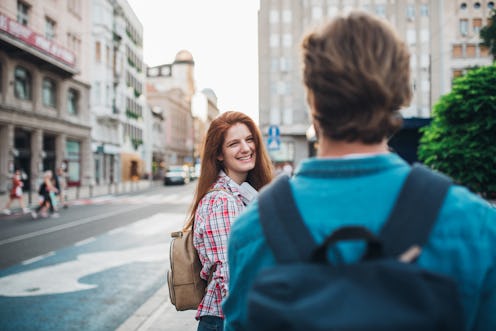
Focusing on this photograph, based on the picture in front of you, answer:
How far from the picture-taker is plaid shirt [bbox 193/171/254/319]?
2.18 metres

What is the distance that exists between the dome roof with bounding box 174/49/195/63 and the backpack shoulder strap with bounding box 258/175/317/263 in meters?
104

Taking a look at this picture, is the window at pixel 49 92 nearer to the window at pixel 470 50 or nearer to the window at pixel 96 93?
the window at pixel 96 93

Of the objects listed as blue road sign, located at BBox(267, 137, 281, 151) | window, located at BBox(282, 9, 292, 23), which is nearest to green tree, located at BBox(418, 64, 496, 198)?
blue road sign, located at BBox(267, 137, 281, 151)

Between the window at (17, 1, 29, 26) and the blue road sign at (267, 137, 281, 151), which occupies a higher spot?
the window at (17, 1, 29, 26)

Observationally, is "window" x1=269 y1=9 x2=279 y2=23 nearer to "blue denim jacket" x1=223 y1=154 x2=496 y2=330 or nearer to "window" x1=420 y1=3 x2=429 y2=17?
"window" x1=420 y1=3 x2=429 y2=17

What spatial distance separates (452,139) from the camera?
13062 mm

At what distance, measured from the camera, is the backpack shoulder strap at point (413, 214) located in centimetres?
101

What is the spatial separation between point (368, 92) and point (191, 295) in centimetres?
159

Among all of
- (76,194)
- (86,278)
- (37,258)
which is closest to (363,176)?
(86,278)

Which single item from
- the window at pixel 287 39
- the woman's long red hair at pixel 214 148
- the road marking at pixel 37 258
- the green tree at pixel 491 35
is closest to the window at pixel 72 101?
the window at pixel 287 39

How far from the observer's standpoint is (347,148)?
3.91ft

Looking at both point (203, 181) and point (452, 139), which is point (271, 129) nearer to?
point (452, 139)

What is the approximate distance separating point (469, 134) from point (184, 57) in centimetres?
9550

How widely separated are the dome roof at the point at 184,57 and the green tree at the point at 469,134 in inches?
3648
